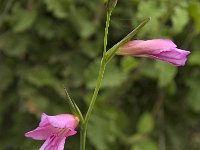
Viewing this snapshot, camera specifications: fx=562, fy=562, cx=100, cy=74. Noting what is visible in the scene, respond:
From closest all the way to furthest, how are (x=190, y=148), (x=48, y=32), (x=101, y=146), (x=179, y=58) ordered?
(x=179, y=58), (x=101, y=146), (x=48, y=32), (x=190, y=148)

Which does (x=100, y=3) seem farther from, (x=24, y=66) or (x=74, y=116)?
(x=74, y=116)

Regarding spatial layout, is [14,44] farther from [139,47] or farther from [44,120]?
[44,120]

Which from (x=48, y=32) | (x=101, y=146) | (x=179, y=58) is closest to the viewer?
(x=179, y=58)

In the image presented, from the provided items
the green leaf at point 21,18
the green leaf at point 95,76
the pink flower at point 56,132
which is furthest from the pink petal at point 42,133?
the green leaf at point 21,18

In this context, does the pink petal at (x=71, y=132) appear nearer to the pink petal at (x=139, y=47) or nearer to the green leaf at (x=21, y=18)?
the pink petal at (x=139, y=47)

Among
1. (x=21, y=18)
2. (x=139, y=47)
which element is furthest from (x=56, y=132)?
(x=21, y=18)

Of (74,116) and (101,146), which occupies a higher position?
(74,116)

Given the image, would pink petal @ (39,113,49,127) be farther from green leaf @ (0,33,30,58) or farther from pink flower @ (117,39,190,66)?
green leaf @ (0,33,30,58)

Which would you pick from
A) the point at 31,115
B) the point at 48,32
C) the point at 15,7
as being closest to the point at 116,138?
the point at 31,115
